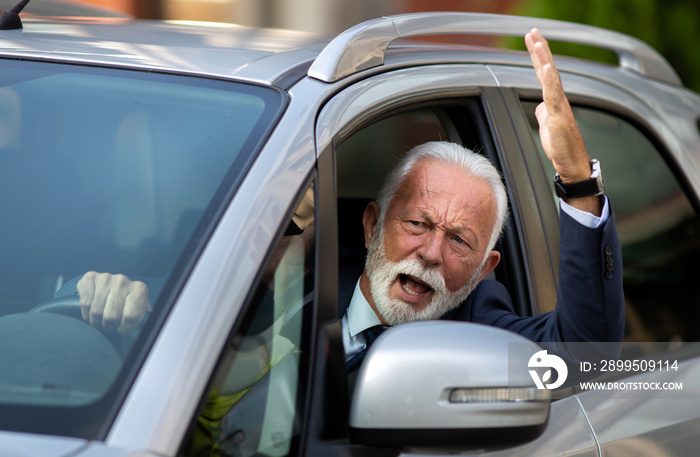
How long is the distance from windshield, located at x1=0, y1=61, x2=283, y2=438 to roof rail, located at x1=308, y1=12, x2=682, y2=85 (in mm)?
193

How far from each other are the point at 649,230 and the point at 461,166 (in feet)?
3.54

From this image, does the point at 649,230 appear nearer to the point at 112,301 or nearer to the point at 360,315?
the point at 360,315

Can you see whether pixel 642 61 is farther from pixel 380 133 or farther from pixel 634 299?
pixel 380 133

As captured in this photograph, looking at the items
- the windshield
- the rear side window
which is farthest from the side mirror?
the rear side window

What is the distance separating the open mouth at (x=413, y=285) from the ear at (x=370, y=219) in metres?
0.23

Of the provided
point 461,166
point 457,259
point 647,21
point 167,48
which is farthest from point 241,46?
point 647,21

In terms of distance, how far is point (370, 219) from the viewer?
98.0 inches

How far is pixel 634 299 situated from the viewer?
301 centimetres

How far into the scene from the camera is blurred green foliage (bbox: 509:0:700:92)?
614cm

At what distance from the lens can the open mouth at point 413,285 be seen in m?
2.25

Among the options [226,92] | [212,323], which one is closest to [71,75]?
[226,92]

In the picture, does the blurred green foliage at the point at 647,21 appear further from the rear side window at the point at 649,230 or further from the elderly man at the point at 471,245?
the elderly man at the point at 471,245

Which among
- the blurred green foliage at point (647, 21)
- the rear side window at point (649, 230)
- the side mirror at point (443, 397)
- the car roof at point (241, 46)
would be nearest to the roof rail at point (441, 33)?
the car roof at point (241, 46)

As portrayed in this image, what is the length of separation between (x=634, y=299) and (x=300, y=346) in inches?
72.0
